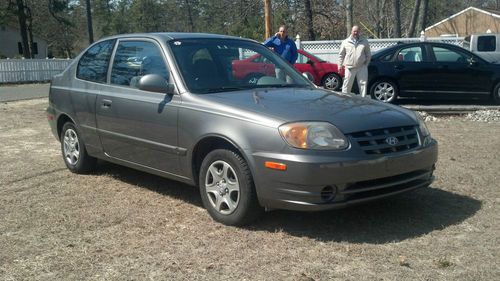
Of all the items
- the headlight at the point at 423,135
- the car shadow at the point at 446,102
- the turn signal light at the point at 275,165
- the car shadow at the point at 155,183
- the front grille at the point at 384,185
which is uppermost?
the headlight at the point at 423,135

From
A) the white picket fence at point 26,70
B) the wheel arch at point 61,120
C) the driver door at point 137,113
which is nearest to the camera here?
the driver door at point 137,113

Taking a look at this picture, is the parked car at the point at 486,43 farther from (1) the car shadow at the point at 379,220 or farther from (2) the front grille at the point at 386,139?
(2) the front grille at the point at 386,139

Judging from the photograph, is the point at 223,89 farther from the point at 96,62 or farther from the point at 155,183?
the point at 96,62

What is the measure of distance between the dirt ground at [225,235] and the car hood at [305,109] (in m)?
0.90

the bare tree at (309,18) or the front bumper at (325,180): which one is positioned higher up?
the bare tree at (309,18)

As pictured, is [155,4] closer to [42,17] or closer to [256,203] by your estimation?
[42,17]

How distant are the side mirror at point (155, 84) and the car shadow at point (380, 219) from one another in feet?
3.87

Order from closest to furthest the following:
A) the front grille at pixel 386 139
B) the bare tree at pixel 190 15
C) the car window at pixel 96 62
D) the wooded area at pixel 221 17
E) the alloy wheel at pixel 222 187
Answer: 1. the front grille at pixel 386 139
2. the alloy wheel at pixel 222 187
3. the car window at pixel 96 62
4. the wooded area at pixel 221 17
5. the bare tree at pixel 190 15

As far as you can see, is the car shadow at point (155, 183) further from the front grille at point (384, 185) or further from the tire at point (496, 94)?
the tire at point (496, 94)

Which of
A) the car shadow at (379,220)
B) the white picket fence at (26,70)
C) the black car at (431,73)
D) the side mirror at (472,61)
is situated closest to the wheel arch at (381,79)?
the black car at (431,73)

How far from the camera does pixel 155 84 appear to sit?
194 inches

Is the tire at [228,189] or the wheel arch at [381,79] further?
the wheel arch at [381,79]

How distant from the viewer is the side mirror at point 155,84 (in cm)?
494

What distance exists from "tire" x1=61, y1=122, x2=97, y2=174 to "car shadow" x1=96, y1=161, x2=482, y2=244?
1.43 m
